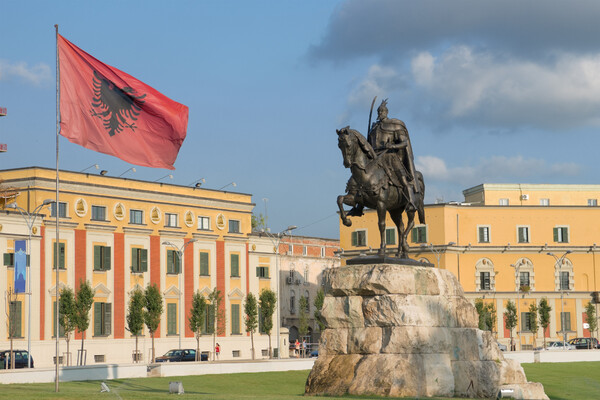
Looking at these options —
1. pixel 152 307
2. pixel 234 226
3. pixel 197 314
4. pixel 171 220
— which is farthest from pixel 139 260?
pixel 234 226

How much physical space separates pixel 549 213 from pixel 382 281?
84.9 metres

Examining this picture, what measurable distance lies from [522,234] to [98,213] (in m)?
45.8

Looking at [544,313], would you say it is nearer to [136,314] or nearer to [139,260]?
[139,260]

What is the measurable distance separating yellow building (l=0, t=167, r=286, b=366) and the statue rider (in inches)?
1787

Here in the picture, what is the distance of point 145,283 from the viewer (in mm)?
83312

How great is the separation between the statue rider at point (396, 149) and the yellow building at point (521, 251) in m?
77.1

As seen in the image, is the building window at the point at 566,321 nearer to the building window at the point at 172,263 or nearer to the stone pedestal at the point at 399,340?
the building window at the point at 172,263

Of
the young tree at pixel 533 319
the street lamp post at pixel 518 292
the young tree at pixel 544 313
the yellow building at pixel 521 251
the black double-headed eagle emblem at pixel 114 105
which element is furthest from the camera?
the yellow building at pixel 521 251

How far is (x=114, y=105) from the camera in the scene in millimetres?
25984

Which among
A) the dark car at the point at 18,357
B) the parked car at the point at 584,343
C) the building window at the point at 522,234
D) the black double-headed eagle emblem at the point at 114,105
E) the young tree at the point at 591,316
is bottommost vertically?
A: the parked car at the point at 584,343

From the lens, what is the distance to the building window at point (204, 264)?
89.3 meters

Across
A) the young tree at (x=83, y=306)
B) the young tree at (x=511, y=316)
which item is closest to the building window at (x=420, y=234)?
the young tree at (x=511, y=316)

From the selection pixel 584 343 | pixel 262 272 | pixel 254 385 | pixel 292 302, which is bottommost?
pixel 584 343

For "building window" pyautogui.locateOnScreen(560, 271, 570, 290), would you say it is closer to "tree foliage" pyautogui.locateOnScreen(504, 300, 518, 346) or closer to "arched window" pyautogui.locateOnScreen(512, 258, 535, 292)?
"arched window" pyautogui.locateOnScreen(512, 258, 535, 292)
